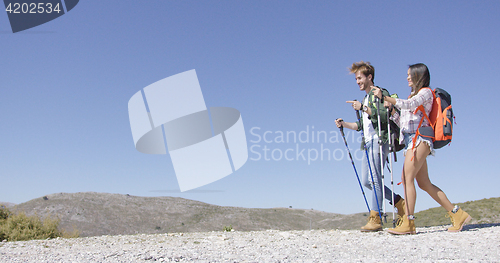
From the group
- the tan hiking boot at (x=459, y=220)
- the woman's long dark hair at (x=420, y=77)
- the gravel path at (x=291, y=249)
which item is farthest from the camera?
the tan hiking boot at (x=459, y=220)

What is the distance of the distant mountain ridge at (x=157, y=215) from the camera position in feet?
61.0

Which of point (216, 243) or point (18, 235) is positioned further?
point (18, 235)

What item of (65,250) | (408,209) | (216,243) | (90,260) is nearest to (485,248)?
(408,209)

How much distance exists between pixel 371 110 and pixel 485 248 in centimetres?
257

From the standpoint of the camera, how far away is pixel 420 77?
5590 millimetres

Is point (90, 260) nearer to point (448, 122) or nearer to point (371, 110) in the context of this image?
point (371, 110)

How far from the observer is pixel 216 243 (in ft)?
16.8

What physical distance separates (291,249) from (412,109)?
2922 millimetres

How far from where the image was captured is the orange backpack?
528 centimetres

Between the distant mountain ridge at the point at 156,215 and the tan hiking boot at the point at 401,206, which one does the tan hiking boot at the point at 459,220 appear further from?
the distant mountain ridge at the point at 156,215

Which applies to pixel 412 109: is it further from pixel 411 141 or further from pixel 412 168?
pixel 412 168

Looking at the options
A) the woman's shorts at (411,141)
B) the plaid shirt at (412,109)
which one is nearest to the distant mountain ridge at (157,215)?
the woman's shorts at (411,141)

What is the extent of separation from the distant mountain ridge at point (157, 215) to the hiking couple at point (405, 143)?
1191 centimetres

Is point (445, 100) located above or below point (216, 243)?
above
